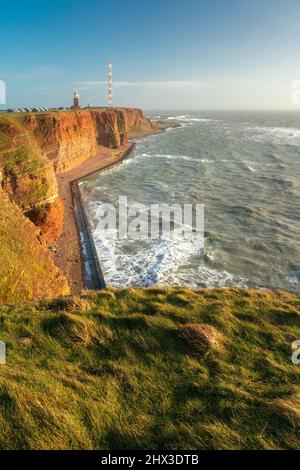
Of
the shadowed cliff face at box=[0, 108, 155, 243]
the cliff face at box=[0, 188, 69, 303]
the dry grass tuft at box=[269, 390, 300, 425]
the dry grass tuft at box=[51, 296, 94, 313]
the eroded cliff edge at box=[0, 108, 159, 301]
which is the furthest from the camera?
the shadowed cliff face at box=[0, 108, 155, 243]

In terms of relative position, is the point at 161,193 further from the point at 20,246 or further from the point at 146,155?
the point at 146,155

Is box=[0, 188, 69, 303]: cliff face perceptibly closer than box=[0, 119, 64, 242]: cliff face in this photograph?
Yes

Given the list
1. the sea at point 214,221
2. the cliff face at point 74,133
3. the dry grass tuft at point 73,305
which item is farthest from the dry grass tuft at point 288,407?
the cliff face at point 74,133

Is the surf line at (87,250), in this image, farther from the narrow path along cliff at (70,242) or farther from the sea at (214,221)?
the sea at (214,221)

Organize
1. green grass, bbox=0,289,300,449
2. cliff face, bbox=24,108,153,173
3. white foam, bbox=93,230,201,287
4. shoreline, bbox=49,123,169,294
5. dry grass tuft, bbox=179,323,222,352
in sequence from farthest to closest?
cliff face, bbox=24,108,153,173 < white foam, bbox=93,230,201,287 < shoreline, bbox=49,123,169,294 < dry grass tuft, bbox=179,323,222,352 < green grass, bbox=0,289,300,449

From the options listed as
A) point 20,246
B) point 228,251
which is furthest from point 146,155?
point 20,246

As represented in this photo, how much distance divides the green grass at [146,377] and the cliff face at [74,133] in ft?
147

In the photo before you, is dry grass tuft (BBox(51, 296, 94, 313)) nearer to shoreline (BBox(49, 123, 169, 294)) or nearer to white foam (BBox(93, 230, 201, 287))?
Answer: shoreline (BBox(49, 123, 169, 294))

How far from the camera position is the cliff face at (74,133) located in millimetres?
50312

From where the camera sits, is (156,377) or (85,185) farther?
(85,185)

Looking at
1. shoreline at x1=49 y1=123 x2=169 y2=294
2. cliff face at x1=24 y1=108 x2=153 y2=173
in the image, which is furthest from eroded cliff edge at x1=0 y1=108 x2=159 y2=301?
shoreline at x1=49 y1=123 x2=169 y2=294

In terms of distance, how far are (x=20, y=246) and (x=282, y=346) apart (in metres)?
15.0

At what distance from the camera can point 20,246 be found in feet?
59.6

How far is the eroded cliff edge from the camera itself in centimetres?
2471
